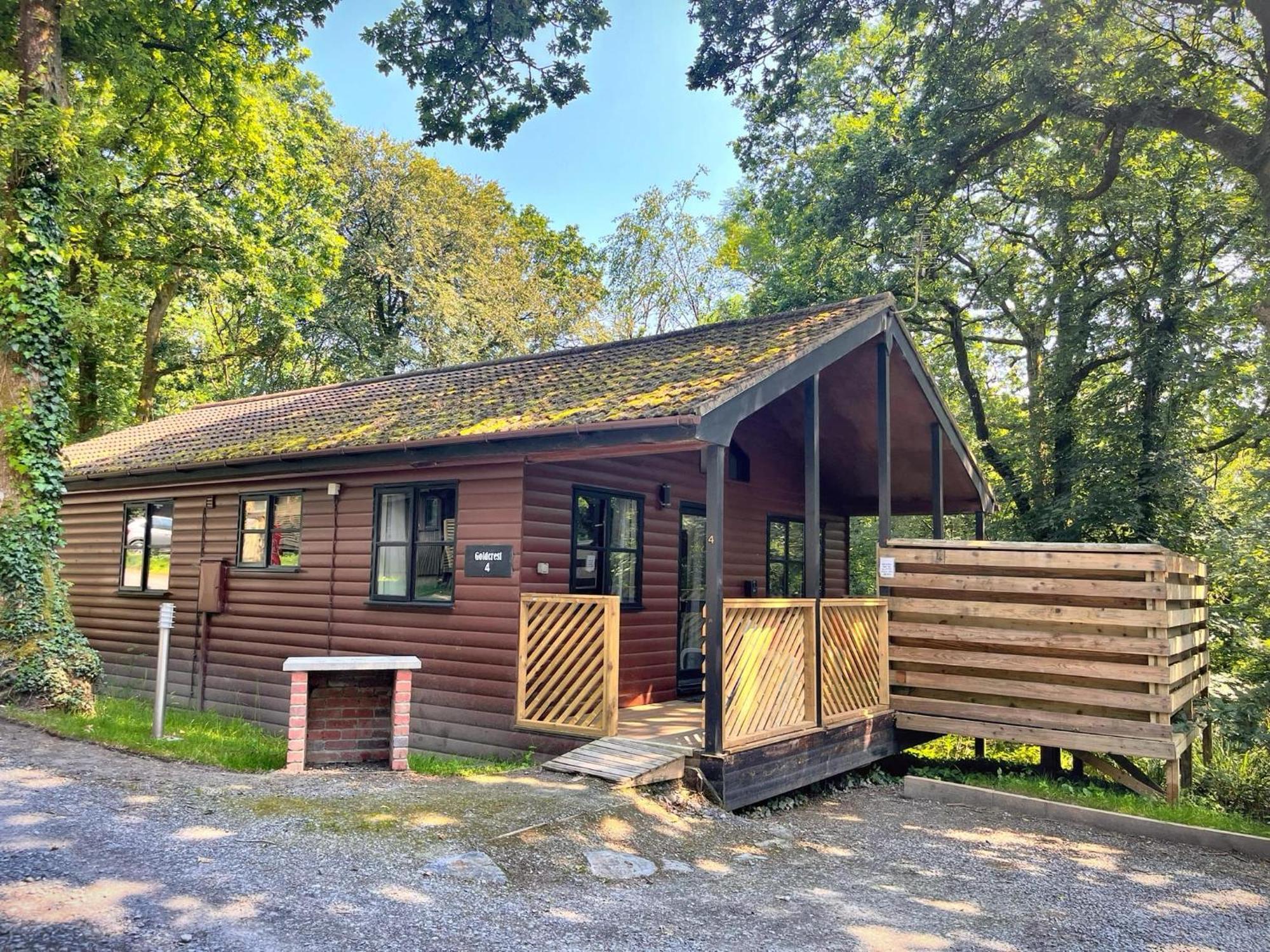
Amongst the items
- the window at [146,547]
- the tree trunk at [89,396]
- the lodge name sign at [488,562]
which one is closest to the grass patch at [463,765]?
the lodge name sign at [488,562]

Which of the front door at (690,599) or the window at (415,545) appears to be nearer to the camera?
the window at (415,545)

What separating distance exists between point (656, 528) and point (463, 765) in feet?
11.7

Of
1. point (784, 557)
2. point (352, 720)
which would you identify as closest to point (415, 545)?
point (352, 720)

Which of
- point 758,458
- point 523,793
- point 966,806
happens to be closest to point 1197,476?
point 758,458

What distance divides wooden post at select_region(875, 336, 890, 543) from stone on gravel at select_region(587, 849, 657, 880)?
5186mm

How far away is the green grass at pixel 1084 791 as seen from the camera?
7297mm

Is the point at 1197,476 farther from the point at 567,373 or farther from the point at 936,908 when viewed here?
the point at 936,908

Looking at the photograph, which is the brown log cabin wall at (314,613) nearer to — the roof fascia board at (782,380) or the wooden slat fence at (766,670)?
the wooden slat fence at (766,670)

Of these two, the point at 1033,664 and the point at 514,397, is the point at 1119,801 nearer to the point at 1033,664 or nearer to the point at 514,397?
the point at 1033,664

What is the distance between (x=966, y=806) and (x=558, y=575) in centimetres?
435

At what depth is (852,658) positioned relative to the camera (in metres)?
8.47

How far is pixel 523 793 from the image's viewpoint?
19.5 feet

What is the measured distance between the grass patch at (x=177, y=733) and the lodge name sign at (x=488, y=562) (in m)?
2.25

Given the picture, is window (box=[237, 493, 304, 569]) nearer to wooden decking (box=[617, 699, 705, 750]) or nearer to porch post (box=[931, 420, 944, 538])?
wooden decking (box=[617, 699, 705, 750])
